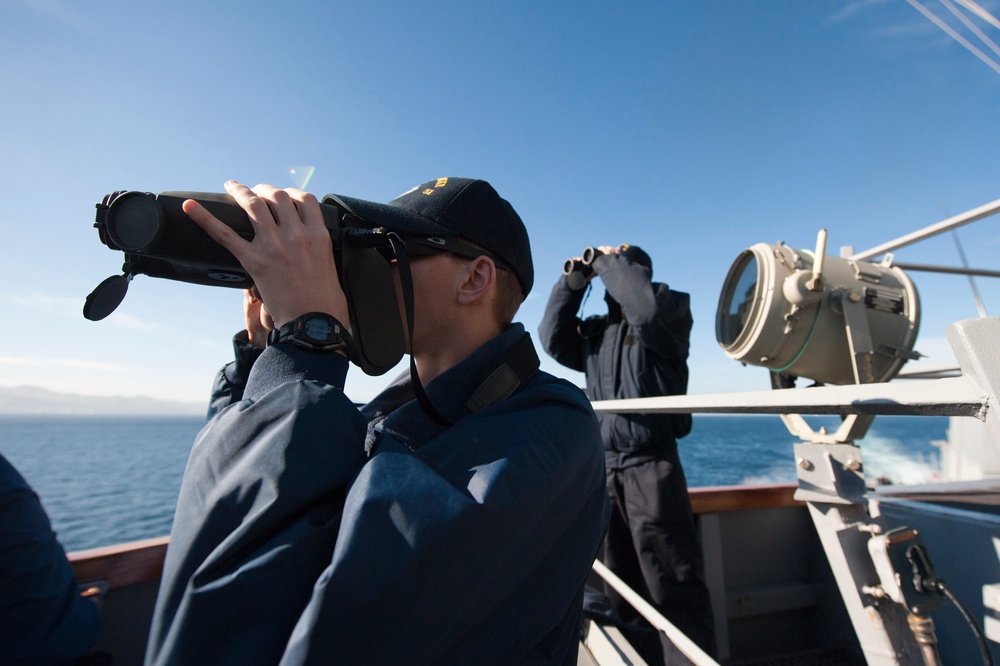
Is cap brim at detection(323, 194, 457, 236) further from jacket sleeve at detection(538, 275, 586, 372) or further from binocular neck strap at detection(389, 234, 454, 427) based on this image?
jacket sleeve at detection(538, 275, 586, 372)

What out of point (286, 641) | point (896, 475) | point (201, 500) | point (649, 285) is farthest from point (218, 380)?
point (896, 475)

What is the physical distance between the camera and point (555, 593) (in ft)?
2.15

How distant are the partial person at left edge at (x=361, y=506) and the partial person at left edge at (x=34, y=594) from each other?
3.58ft

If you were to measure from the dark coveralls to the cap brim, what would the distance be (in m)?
1.41

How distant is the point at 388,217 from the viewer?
32.0 inches

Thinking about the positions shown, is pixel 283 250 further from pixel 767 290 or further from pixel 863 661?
pixel 863 661

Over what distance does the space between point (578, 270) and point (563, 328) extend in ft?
1.00

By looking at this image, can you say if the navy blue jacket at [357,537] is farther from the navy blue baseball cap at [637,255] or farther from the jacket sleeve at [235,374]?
the navy blue baseball cap at [637,255]

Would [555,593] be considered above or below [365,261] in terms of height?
below

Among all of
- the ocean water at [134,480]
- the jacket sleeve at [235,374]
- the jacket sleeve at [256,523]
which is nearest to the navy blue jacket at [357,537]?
the jacket sleeve at [256,523]

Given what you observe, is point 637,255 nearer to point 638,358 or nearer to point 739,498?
point 638,358

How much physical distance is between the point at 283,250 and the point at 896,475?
55.8 ft

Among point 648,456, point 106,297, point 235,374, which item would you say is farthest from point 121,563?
point 648,456

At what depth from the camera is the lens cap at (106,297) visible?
719mm
